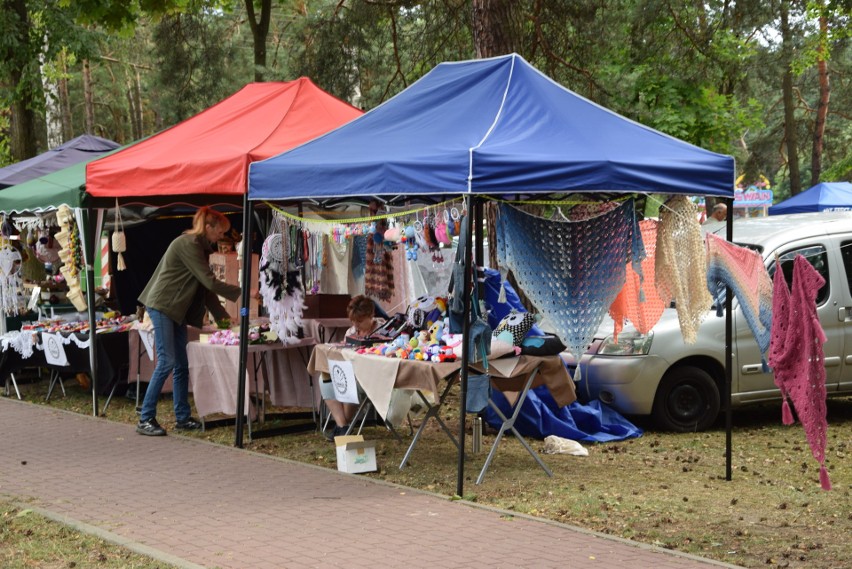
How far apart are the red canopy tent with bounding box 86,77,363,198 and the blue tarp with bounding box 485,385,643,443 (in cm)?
299

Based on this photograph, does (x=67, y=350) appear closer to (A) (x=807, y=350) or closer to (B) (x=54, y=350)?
(B) (x=54, y=350)

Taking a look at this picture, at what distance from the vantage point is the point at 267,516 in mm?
6875

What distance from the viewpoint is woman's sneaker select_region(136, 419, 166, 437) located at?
32.9 feet

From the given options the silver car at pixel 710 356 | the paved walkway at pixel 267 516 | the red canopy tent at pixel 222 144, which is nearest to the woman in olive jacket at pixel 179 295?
the red canopy tent at pixel 222 144

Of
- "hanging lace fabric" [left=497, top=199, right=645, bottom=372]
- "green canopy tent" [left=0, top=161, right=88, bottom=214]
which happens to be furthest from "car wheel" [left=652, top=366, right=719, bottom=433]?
"green canopy tent" [left=0, top=161, right=88, bottom=214]

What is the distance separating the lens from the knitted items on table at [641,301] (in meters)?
8.78

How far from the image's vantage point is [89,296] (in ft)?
36.3

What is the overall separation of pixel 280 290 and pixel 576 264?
2.91 m

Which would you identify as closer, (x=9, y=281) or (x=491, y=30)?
(x=491, y=30)

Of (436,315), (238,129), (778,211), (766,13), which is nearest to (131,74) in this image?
(778,211)

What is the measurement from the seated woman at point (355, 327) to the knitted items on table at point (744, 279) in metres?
2.74

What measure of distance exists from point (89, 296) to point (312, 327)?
2.52 metres

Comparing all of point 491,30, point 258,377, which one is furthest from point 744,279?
point 491,30

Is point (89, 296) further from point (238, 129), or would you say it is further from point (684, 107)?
point (684, 107)
